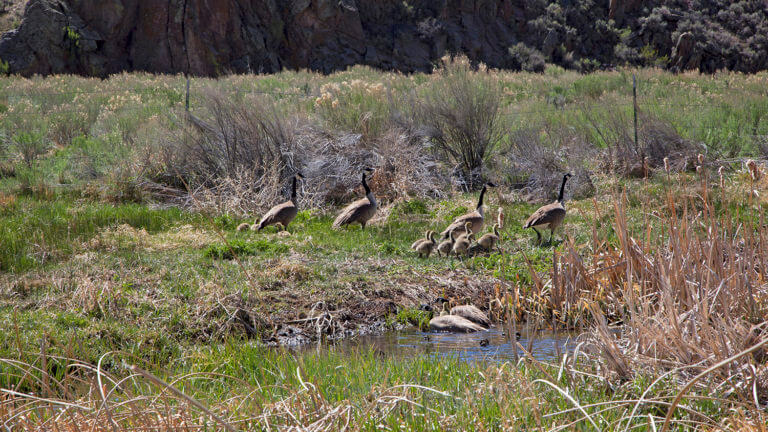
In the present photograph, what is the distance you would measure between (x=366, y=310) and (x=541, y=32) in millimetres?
45421

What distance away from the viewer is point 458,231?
10945 millimetres

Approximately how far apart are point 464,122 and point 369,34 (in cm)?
3282

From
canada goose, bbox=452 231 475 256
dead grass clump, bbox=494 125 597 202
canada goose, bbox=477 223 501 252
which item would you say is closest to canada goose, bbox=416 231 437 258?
canada goose, bbox=452 231 475 256

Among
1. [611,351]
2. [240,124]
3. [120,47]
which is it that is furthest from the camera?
[120,47]

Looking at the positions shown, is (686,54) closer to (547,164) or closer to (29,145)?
(547,164)

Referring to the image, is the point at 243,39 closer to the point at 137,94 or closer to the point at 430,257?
the point at 137,94

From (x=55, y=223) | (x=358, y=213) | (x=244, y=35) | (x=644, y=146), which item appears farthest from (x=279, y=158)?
(x=244, y=35)

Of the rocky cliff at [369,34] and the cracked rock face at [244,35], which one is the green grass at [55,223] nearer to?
the rocky cliff at [369,34]

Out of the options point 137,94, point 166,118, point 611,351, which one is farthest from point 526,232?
point 137,94

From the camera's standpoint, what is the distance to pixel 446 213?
13.6m

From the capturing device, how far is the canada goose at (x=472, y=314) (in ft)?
25.8

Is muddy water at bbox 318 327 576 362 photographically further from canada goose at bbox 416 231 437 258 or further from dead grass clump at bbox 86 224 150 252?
dead grass clump at bbox 86 224 150 252

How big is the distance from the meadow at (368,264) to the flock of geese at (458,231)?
10.2 inches

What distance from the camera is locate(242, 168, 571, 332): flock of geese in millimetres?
7844
